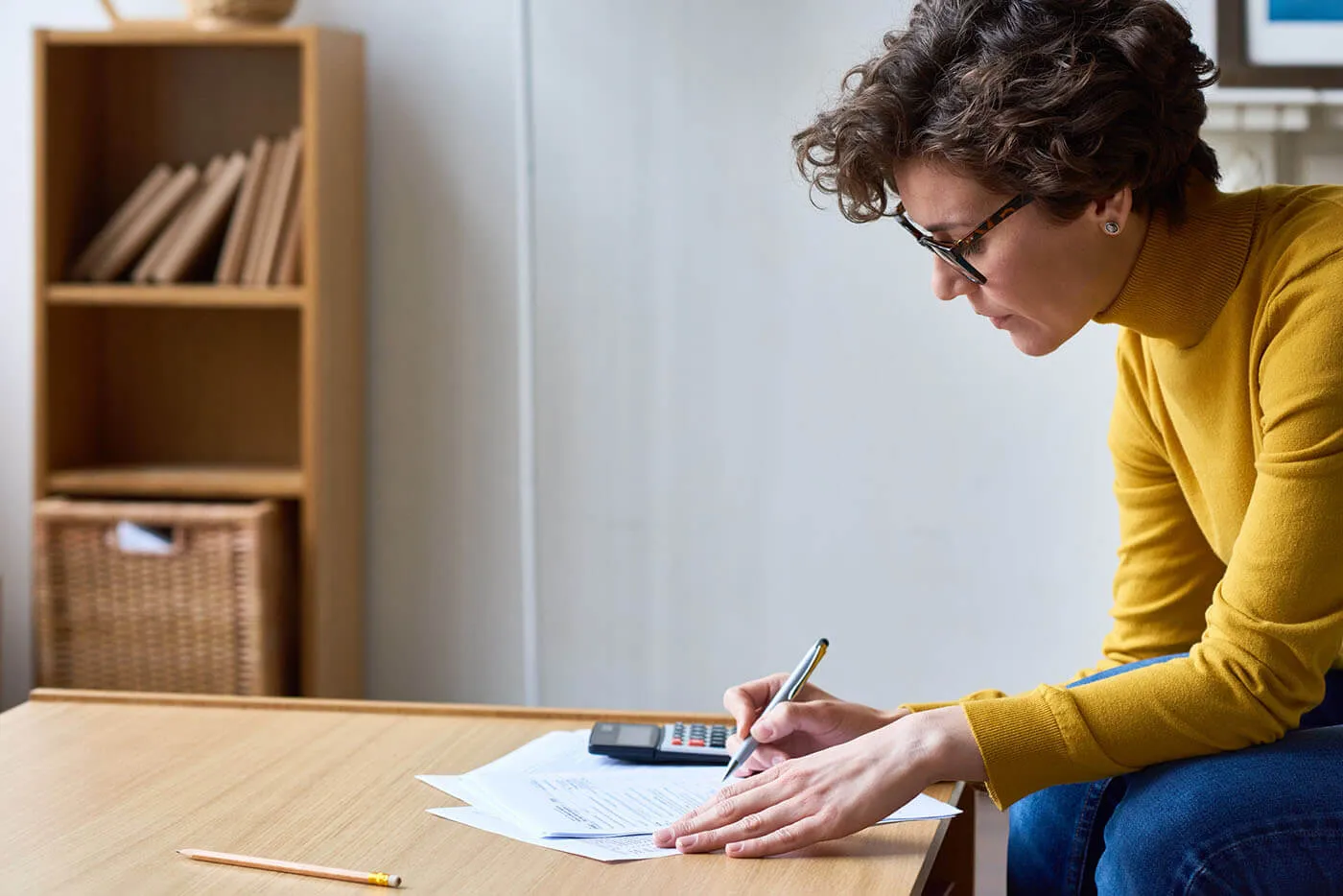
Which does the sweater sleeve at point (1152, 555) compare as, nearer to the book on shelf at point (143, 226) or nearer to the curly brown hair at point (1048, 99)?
the curly brown hair at point (1048, 99)

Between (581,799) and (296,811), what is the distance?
8.2 inches

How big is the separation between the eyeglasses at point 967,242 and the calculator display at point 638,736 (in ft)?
1.51

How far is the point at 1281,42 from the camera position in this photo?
90.7 inches

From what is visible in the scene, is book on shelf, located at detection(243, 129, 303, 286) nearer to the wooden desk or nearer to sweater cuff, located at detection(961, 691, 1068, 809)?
the wooden desk

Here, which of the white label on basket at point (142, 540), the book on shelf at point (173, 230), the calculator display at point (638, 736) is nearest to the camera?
the calculator display at point (638, 736)

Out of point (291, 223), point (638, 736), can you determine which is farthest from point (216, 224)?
point (638, 736)

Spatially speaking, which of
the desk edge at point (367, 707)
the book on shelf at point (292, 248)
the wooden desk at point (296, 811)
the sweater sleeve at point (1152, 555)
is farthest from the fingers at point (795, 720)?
the book on shelf at point (292, 248)

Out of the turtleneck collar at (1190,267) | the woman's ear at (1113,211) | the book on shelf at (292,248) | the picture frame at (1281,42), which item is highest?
the picture frame at (1281,42)

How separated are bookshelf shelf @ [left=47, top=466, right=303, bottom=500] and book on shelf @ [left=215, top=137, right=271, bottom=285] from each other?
325mm

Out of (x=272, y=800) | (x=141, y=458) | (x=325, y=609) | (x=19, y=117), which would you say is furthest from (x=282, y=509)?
(x=272, y=800)

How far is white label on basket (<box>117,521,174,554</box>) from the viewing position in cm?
226

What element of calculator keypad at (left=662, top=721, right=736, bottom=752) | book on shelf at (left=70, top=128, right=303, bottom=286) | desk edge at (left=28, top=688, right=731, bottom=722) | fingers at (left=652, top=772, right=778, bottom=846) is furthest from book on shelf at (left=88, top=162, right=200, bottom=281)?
fingers at (left=652, top=772, right=778, bottom=846)

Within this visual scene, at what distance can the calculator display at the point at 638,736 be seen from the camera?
117 centimetres

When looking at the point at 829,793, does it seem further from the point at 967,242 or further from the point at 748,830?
the point at 967,242
